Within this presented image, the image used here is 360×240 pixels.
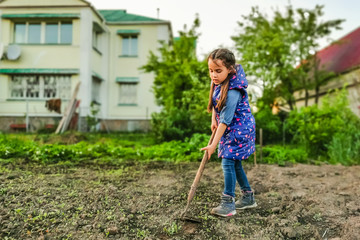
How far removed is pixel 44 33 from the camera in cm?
1388

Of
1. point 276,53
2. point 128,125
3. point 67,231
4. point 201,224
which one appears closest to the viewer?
point 67,231

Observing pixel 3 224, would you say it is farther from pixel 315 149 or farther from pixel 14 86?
pixel 14 86

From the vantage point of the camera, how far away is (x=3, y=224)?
7.36 ft

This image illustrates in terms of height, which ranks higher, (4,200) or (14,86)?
(14,86)

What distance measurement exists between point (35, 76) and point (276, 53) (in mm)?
10339

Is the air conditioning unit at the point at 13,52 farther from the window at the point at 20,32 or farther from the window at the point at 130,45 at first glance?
the window at the point at 130,45

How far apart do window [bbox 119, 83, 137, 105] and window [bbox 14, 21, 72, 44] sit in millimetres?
3334

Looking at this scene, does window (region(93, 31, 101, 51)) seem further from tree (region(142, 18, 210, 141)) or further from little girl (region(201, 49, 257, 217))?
little girl (region(201, 49, 257, 217))

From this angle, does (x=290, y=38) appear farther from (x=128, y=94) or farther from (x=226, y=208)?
(x=226, y=208)

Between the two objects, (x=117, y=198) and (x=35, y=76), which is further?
(x=35, y=76)

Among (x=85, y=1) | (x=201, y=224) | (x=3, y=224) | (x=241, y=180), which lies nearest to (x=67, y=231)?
(x=3, y=224)

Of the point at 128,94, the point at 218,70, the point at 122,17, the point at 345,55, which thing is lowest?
the point at 218,70

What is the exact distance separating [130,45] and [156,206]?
13.8 meters

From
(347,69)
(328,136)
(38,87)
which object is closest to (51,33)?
(38,87)
